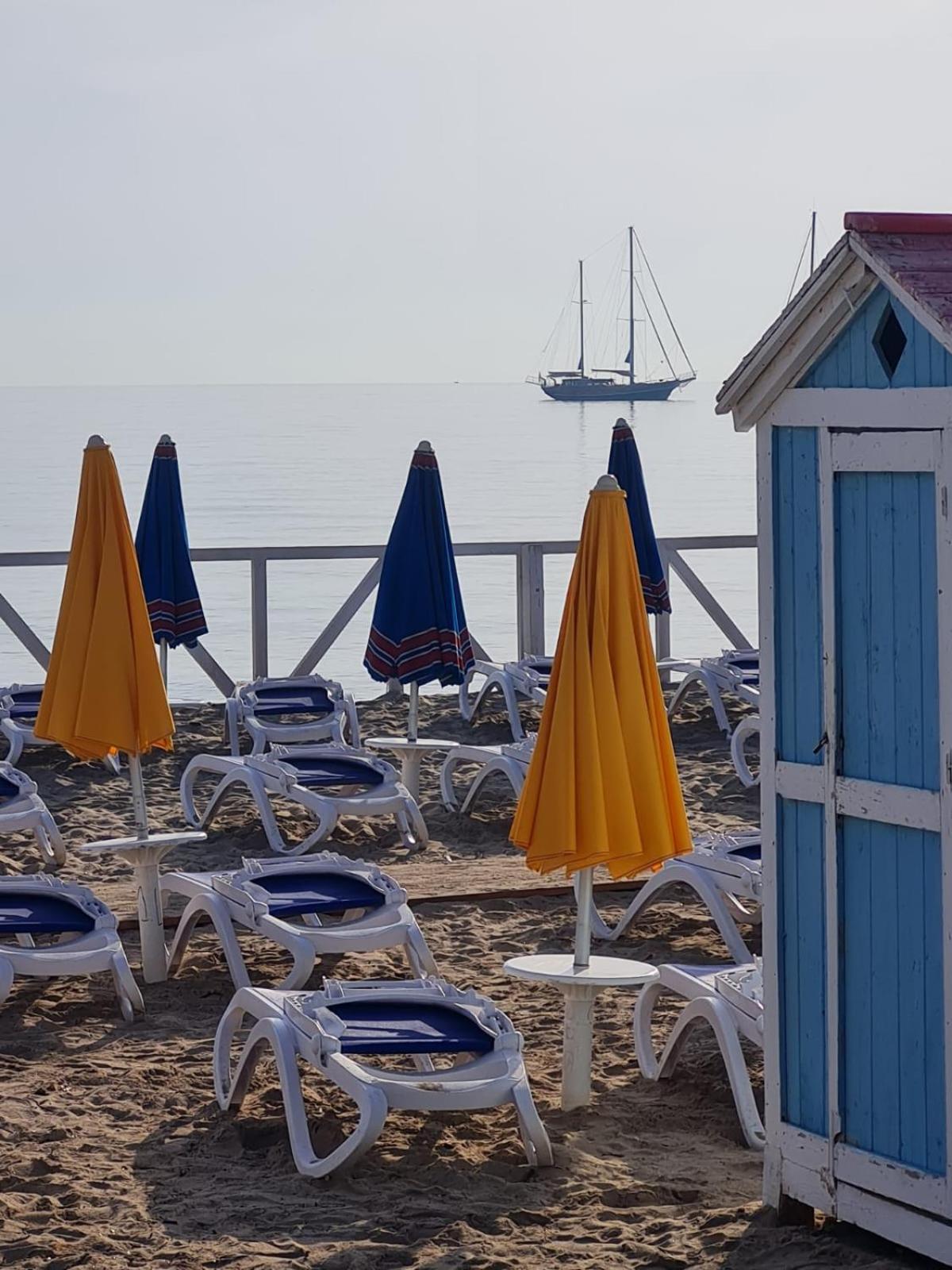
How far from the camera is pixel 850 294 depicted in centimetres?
424

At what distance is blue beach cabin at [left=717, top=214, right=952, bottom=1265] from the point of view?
4074 millimetres

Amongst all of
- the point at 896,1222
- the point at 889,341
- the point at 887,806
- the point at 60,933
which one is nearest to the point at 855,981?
the point at 887,806

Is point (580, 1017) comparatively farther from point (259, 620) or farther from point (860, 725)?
point (259, 620)

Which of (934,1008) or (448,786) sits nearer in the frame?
(934,1008)

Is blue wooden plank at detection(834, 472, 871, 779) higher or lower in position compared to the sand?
higher

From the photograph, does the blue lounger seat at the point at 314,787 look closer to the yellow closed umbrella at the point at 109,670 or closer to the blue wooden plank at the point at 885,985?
the yellow closed umbrella at the point at 109,670

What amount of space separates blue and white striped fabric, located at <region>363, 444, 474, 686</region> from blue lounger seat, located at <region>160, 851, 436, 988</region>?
2.58 m

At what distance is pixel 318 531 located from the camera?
3741 cm

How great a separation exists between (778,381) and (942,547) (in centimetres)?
67

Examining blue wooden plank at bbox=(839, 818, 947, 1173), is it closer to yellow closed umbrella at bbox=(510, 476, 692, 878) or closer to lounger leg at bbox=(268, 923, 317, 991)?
yellow closed umbrella at bbox=(510, 476, 692, 878)

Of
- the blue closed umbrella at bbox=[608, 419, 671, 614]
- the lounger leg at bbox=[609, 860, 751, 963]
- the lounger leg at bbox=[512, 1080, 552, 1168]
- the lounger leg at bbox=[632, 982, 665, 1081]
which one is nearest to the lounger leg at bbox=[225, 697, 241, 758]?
the blue closed umbrella at bbox=[608, 419, 671, 614]

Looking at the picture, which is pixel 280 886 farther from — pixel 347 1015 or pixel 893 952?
pixel 893 952

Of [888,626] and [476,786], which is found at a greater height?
[888,626]

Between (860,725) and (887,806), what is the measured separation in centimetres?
19
